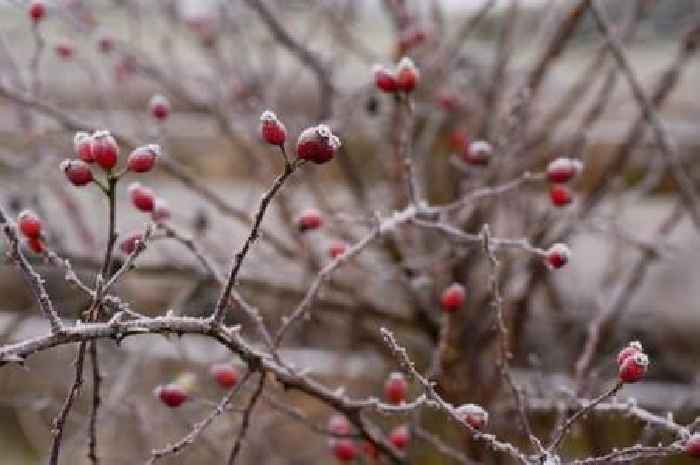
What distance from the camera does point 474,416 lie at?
0.74m

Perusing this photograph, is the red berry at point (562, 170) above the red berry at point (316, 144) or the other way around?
above

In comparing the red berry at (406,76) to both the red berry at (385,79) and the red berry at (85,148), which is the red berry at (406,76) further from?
the red berry at (85,148)

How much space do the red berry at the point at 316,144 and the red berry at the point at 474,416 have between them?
25 centimetres

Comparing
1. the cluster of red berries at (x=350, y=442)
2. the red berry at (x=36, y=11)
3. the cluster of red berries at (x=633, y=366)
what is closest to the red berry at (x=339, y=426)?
the cluster of red berries at (x=350, y=442)

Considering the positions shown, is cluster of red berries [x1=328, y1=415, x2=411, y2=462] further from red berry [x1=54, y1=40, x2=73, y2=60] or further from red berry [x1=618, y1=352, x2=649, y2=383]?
red berry [x1=54, y1=40, x2=73, y2=60]

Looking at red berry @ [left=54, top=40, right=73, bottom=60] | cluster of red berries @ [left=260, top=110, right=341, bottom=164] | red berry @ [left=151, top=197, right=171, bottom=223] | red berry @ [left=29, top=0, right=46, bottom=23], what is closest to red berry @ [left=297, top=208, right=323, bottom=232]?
red berry @ [left=151, top=197, right=171, bottom=223]

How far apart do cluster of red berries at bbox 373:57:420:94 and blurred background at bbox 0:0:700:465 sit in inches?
6.0

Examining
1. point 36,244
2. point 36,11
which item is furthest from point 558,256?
point 36,11

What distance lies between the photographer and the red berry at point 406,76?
896 mm

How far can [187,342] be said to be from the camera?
7.94 ft

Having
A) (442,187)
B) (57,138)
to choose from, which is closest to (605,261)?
(442,187)

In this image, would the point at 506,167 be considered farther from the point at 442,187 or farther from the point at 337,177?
the point at 337,177

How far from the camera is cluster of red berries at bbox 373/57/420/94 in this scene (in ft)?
2.94

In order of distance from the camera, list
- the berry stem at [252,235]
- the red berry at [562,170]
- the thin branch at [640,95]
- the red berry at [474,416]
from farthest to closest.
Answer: the thin branch at [640,95] → the red berry at [562,170] → the red berry at [474,416] → the berry stem at [252,235]
